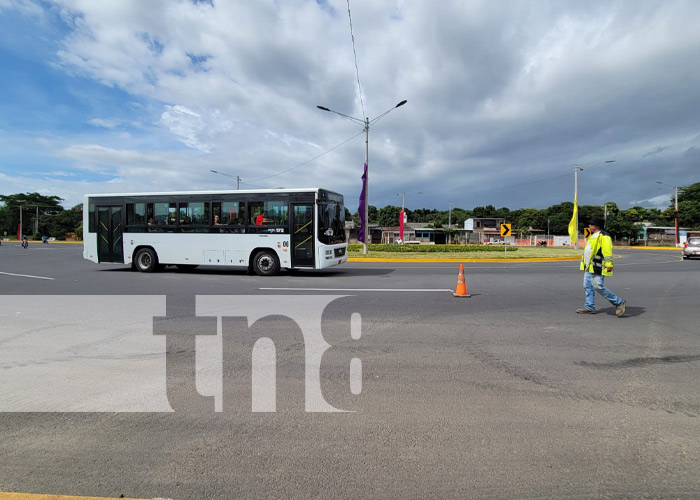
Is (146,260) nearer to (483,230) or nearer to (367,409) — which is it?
(367,409)

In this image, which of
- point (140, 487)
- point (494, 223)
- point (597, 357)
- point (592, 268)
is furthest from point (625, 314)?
point (494, 223)

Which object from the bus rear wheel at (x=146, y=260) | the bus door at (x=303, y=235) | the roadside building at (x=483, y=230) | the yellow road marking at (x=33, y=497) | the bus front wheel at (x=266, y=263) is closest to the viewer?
the yellow road marking at (x=33, y=497)

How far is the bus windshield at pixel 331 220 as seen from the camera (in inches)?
562

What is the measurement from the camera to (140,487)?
99.6 inches

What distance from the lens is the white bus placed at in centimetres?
1431

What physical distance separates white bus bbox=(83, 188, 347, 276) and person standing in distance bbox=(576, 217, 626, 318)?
8.31m

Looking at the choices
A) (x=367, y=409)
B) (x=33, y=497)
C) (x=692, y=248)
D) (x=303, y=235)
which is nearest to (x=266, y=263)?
(x=303, y=235)

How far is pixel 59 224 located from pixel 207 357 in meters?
103

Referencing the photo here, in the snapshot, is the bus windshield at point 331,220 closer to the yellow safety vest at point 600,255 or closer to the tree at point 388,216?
the yellow safety vest at point 600,255

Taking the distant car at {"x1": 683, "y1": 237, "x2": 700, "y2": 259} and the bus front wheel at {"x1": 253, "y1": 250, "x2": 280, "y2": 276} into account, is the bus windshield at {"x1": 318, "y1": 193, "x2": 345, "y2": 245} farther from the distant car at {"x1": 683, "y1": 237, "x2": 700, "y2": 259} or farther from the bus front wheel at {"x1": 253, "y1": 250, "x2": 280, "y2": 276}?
the distant car at {"x1": 683, "y1": 237, "x2": 700, "y2": 259}

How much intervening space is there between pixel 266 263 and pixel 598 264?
33.5ft

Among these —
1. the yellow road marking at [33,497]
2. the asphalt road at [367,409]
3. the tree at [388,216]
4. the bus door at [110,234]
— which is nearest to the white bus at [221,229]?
the bus door at [110,234]

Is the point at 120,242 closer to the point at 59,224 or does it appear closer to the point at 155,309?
the point at 155,309

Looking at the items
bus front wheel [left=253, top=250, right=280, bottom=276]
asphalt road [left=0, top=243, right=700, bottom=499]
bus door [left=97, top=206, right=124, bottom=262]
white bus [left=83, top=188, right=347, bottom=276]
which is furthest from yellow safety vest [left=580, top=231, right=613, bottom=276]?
bus door [left=97, top=206, right=124, bottom=262]
